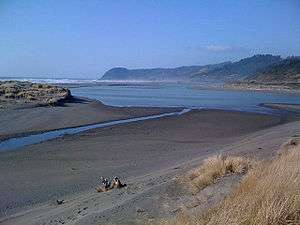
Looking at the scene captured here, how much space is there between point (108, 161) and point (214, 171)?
7953 mm

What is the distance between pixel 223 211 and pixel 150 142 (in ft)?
52.7

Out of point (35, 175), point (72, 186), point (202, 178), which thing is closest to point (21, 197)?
point (72, 186)

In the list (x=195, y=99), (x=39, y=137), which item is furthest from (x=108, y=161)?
(x=195, y=99)

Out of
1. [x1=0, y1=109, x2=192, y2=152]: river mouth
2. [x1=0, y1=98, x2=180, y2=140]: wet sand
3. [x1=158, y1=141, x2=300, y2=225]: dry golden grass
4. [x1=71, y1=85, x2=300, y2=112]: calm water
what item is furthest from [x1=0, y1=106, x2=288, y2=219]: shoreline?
[x1=71, y1=85, x2=300, y2=112]: calm water

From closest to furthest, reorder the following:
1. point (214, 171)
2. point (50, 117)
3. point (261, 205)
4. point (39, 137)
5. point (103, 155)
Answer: point (261, 205), point (214, 171), point (103, 155), point (39, 137), point (50, 117)

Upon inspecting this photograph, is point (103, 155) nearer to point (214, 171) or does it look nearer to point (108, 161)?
point (108, 161)

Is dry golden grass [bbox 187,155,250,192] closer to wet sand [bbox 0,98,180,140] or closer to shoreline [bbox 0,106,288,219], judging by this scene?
shoreline [bbox 0,106,288,219]

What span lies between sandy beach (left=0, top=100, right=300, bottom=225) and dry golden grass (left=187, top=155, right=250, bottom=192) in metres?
0.63

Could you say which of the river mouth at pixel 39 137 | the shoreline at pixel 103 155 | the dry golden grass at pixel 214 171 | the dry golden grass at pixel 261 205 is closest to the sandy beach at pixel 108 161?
the shoreline at pixel 103 155

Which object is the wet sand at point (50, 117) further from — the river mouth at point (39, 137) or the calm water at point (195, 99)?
the calm water at point (195, 99)

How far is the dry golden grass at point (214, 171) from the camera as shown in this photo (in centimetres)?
864

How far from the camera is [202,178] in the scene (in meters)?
8.73

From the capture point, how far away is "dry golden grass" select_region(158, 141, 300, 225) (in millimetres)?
5039

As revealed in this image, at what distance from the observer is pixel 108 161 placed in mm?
16453
